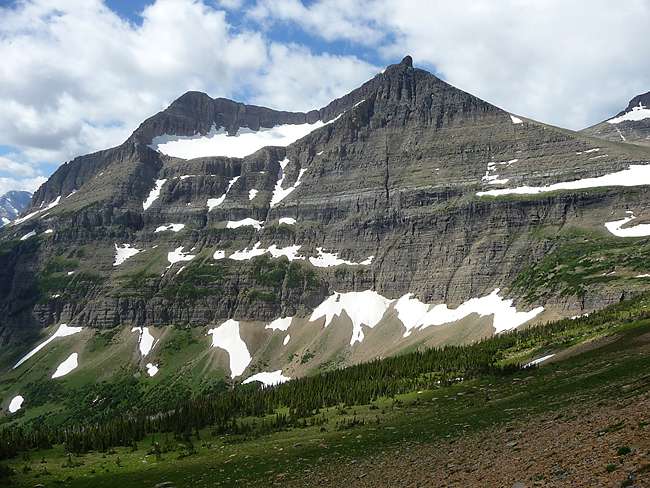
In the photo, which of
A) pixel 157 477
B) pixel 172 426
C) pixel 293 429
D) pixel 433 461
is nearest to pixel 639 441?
pixel 433 461

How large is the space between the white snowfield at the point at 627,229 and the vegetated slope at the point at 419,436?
109471 mm

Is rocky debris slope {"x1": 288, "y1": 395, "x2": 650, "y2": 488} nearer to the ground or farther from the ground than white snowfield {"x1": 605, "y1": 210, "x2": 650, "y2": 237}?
nearer to the ground

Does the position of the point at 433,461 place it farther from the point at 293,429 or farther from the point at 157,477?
the point at 293,429

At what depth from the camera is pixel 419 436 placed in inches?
1449

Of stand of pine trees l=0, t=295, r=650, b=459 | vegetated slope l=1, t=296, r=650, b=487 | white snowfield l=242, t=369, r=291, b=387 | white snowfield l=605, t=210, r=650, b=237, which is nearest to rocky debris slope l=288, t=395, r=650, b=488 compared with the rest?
vegetated slope l=1, t=296, r=650, b=487

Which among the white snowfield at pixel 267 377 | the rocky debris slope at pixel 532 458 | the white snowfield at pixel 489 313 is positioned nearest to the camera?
the rocky debris slope at pixel 532 458

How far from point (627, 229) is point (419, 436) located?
179 metres

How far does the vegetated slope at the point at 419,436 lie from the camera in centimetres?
2238

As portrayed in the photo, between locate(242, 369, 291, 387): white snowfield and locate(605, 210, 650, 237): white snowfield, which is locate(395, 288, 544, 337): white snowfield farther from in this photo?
locate(242, 369, 291, 387): white snowfield

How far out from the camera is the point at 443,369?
323 ft

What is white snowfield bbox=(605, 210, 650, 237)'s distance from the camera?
181 metres

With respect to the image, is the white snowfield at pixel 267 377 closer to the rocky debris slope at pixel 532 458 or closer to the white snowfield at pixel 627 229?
the white snowfield at pixel 627 229

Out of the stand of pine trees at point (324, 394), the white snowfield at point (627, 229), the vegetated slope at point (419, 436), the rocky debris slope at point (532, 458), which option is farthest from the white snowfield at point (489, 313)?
the rocky debris slope at point (532, 458)

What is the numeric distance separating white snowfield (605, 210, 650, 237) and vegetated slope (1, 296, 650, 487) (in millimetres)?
109471
